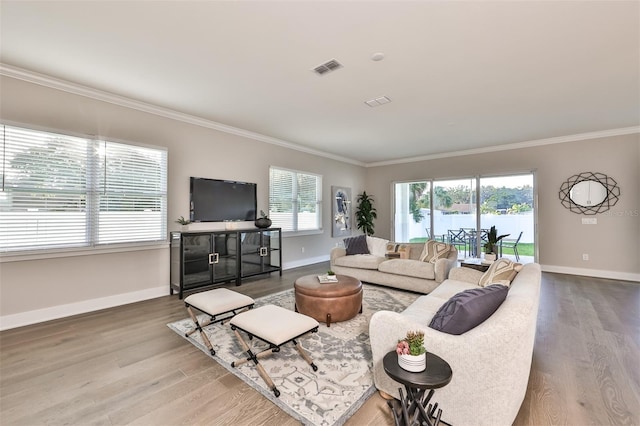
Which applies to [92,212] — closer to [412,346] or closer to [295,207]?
[295,207]

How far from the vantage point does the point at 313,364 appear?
7.18 feet

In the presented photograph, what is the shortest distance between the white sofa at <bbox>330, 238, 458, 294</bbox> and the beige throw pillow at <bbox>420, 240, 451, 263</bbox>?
0.08m

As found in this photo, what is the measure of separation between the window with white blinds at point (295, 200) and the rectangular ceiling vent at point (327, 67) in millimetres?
3001

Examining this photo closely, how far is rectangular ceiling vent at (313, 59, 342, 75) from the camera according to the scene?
2.86 metres

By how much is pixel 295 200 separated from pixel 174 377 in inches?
177

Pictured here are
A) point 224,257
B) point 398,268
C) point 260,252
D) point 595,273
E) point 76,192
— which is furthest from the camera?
point 595,273

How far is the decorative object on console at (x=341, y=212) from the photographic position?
288 inches

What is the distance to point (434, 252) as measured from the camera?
14.2 feet

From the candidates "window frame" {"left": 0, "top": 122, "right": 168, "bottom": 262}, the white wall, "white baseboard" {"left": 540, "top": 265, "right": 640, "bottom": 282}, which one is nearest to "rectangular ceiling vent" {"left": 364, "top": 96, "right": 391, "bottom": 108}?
the white wall

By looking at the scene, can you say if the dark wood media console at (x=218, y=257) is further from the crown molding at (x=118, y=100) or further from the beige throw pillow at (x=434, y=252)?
the beige throw pillow at (x=434, y=252)

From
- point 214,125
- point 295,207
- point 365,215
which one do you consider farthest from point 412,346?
point 365,215

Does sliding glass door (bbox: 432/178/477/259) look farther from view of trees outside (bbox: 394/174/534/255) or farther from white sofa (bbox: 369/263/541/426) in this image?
white sofa (bbox: 369/263/541/426)

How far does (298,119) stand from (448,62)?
2.43 m

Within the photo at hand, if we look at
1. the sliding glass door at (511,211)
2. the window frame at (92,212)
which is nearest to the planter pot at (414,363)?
the window frame at (92,212)
